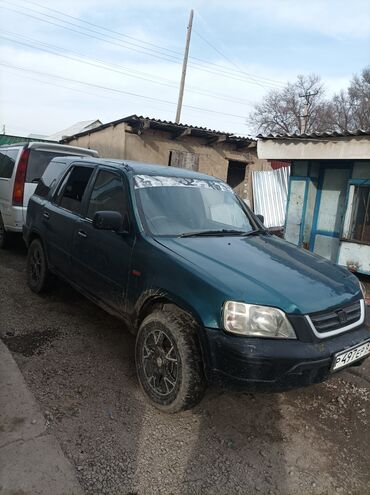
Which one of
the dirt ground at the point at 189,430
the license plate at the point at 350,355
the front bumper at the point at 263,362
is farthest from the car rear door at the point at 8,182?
the license plate at the point at 350,355

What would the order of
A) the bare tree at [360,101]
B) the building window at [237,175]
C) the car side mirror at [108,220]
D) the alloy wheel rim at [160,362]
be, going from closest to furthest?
the alloy wheel rim at [160,362]
the car side mirror at [108,220]
the building window at [237,175]
the bare tree at [360,101]

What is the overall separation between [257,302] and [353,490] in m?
1.27

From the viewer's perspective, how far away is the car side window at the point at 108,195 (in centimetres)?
363

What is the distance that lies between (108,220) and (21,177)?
3699 millimetres

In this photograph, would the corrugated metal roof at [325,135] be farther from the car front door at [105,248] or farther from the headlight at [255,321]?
the headlight at [255,321]

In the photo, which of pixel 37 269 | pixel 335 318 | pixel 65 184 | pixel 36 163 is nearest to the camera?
pixel 335 318

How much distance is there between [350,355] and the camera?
2.76 meters

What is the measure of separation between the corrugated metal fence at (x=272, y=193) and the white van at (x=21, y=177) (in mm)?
9567

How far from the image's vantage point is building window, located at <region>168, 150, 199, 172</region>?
13.8 meters

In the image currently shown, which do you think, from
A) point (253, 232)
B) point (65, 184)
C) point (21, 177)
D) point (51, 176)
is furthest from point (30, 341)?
point (21, 177)

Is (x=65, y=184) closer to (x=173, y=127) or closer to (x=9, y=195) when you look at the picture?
(x=9, y=195)

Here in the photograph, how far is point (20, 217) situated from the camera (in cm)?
625

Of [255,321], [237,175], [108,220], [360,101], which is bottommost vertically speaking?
[255,321]

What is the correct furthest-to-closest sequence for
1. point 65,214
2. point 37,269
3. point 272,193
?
point 272,193 < point 37,269 < point 65,214
